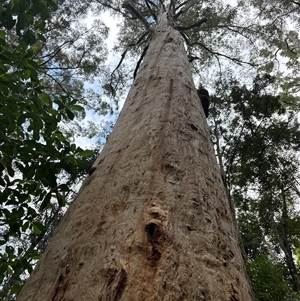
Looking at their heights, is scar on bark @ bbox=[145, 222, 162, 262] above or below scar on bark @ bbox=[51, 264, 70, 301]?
above

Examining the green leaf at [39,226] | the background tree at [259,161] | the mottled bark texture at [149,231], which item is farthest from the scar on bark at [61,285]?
the background tree at [259,161]

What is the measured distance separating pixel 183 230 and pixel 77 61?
10743 millimetres

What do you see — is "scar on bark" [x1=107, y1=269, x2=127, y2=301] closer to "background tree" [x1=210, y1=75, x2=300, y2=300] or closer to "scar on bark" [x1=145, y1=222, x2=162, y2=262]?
"scar on bark" [x1=145, y1=222, x2=162, y2=262]

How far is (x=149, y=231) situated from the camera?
2.70 feet

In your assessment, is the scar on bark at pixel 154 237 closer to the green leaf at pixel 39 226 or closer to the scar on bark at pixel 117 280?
the scar on bark at pixel 117 280

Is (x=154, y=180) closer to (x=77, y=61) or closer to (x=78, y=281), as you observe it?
(x=78, y=281)

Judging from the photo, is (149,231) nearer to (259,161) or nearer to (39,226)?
(39,226)

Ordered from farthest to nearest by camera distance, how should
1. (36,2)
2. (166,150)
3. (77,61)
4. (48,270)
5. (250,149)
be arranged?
1. (77,61)
2. (250,149)
3. (36,2)
4. (166,150)
5. (48,270)

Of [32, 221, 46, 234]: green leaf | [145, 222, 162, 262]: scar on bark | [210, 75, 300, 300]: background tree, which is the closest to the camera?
[145, 222, 162, 262]: scar on bark

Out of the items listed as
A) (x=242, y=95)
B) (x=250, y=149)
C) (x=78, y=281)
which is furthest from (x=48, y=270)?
(x=242, y=95)

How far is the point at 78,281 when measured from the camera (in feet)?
2.38

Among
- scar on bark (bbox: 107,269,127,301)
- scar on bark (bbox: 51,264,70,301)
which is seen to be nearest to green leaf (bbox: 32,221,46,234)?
scar on bark (bbox: 51,264,70,301)

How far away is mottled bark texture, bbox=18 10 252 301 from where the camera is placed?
0.71m

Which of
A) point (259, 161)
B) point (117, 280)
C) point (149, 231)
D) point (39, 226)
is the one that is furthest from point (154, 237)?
point (259, 161)
